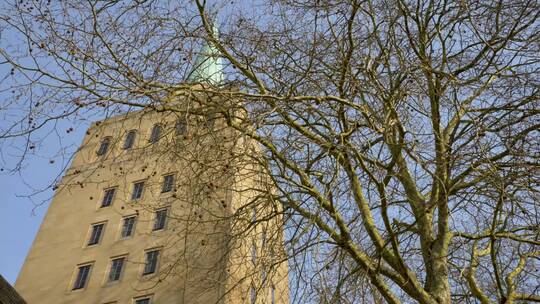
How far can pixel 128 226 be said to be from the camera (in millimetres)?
26109

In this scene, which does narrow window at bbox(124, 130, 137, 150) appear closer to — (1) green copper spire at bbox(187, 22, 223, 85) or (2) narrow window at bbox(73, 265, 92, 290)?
(1) green copper spire at bbox(187, 22, 223, 85)

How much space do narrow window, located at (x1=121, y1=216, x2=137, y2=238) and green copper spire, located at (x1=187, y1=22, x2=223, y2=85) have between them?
2075cm

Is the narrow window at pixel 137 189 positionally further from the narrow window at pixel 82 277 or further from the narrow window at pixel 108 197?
the narrow window at pixel 82 277

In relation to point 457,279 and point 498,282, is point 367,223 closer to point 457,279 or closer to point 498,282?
point 498,282

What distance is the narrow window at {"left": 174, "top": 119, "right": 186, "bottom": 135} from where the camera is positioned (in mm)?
5395

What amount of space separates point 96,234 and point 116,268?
10.8 feet

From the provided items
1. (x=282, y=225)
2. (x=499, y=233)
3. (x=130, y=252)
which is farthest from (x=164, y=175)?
(x=130, y=252)

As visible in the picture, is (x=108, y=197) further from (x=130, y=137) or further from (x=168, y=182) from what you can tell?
(x=168, y=182)

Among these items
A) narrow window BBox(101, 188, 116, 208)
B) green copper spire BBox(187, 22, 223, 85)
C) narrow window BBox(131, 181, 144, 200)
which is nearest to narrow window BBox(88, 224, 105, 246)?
narrow window BBox(101, 188, 116, 208)

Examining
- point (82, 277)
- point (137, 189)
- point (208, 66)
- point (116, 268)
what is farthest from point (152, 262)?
point (208, 66)

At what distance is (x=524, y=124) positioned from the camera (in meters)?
6.11

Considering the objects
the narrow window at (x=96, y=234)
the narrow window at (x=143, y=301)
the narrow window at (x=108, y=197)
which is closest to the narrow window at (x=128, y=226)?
the narrow window at (x=96, y=234)

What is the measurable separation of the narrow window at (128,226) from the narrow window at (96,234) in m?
1.35

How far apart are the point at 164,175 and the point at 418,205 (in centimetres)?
351
